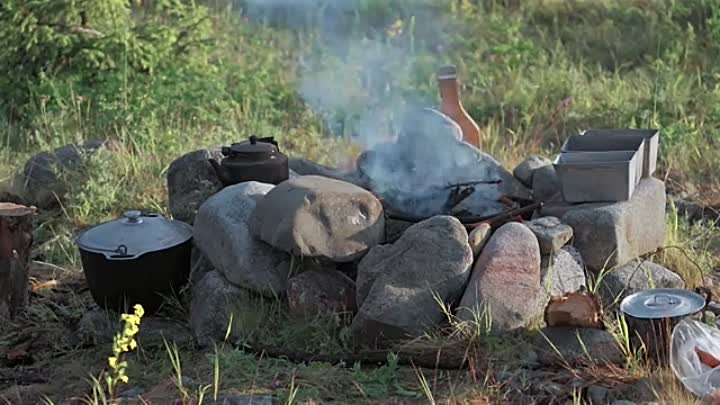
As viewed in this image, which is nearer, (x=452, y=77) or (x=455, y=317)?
(x=455, y=317)

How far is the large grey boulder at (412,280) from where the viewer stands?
5.21m

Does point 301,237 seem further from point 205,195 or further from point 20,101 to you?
point 20,101

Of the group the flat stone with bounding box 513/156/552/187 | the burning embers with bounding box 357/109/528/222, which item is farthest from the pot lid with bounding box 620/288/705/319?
the flat stone with bounding box 513/156/552/187

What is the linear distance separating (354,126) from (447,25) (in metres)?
3.05

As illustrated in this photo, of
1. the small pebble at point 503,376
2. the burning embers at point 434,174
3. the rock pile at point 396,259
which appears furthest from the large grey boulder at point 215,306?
the small pebble at point 503,376

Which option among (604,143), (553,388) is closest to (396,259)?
(553,388)

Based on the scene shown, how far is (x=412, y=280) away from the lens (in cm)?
529

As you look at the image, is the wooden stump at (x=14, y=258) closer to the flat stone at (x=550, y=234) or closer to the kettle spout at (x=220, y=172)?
the kettle spout at (x=220, y=172)

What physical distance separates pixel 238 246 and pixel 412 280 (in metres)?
0.94

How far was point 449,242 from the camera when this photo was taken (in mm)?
5371

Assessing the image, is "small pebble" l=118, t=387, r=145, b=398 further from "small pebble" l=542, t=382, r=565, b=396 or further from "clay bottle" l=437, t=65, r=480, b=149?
"clay bottle" l=437, t=65, r=480, b=149

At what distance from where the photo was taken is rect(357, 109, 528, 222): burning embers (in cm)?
622

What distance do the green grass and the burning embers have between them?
3.12ft

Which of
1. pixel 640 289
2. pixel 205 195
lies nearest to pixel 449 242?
pixel 640 289
